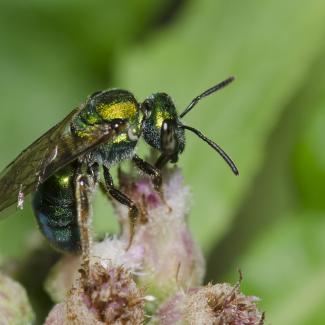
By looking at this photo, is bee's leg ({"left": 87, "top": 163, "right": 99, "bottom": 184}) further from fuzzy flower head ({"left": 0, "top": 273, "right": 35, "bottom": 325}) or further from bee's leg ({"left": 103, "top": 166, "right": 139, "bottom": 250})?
fuzzy flower head ({"left": 0, "top": 273, "right": 35, "bottom": 325})

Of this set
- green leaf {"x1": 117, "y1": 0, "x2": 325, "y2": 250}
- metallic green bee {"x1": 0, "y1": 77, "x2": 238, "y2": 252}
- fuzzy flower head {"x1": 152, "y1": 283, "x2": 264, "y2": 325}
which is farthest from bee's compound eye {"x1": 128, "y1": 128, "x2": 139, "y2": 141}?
green leaf {"x1": 117, "y1": 0, "x2": 325, "y2": 250}

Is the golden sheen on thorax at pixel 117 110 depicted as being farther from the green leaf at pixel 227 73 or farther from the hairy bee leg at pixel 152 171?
the green leaf at pixel 227 73

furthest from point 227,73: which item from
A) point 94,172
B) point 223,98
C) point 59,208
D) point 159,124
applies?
point 59,208

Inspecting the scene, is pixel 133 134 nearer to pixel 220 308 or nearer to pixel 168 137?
pixel 168 137

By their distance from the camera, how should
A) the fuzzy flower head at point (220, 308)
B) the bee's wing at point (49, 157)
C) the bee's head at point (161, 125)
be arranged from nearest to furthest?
the fuzzy flower head at point (220, 308) → the bee's wing at point (49, 157) → the bee's head at point (161, 125)

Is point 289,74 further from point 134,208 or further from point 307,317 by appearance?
point 134,208

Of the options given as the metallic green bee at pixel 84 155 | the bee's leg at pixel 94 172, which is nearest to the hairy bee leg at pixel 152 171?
the metallic green bee at pixel 84 155
